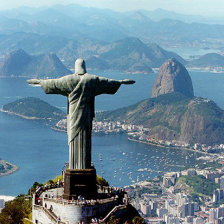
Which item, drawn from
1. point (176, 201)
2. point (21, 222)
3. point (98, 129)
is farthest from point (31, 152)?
point (21, 222)

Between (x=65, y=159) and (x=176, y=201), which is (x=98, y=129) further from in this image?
(x=176, y=201)

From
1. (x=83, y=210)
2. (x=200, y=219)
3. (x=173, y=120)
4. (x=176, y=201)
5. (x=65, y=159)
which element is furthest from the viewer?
(x=173, y=120)

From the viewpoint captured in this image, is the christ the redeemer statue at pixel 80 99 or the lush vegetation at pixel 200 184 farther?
the lush vegetation at pixel 200 184

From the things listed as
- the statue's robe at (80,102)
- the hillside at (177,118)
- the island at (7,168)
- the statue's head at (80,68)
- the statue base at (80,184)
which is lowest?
the island at (7,168)

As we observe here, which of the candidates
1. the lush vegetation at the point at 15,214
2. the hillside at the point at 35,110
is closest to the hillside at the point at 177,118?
the hillside at the point at 35,110

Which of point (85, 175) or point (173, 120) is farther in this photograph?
point (173, 120)

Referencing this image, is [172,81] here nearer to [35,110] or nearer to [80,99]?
[35,110]

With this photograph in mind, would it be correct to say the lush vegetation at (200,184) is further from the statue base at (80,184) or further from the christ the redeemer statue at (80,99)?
the statue base at (80,184)
